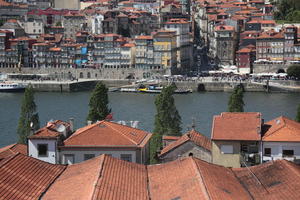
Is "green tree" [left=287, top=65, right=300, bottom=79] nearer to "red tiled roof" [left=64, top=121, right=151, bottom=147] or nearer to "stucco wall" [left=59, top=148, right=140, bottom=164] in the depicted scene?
"red tiled roof" [left=64, top=121, right=151, bottom=147]

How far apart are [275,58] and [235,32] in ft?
24.0

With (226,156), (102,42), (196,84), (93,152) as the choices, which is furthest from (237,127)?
(102,42)

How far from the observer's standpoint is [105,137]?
20.8 m

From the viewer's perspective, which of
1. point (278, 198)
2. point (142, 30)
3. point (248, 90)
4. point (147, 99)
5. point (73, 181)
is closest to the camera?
point (278, 198)

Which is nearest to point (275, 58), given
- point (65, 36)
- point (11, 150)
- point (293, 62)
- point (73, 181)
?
point (293, 62)

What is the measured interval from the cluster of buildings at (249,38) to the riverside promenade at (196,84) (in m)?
5.58

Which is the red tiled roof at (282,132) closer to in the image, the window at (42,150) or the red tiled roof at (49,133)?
the red tiled roof at (49,133)

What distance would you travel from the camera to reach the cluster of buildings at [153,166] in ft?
51.2

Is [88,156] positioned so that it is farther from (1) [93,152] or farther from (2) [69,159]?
(2) [69,159]

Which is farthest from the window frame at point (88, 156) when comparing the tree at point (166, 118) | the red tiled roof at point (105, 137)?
the tree at point (166, 118)

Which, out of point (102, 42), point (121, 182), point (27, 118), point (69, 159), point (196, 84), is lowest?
point (196, 84)

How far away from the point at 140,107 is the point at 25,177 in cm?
3484

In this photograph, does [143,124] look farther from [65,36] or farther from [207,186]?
[65,36]

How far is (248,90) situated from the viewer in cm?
6222
